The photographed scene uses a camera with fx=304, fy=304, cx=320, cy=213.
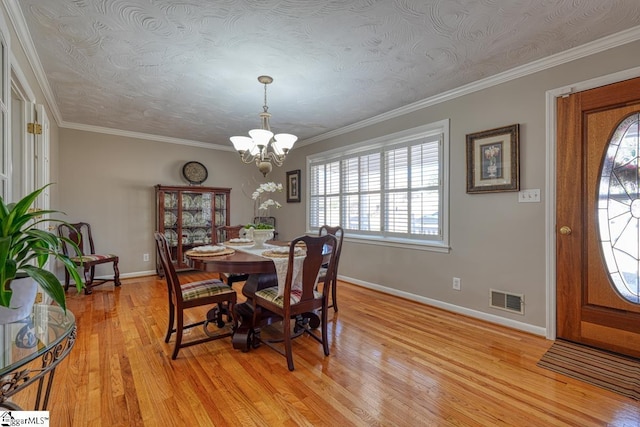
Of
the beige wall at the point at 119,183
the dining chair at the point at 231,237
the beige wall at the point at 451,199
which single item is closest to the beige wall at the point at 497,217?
the beige wall at the point at 451,199

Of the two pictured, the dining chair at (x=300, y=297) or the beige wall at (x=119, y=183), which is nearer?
the dining chair at (x=300, y=297)

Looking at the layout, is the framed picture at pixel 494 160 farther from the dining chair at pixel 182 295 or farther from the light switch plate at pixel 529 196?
the dining chair at pixel 182 295

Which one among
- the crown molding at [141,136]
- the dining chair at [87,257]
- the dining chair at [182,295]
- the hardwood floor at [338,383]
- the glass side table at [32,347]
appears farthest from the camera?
the crown molding at [141,136]

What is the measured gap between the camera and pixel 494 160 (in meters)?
2.85

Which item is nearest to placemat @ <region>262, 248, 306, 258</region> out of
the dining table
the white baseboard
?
the dining table

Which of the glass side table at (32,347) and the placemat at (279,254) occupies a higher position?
the placemat at (279,254)

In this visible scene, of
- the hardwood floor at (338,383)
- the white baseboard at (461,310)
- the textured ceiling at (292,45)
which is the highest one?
the textured ceiling at (292,45)

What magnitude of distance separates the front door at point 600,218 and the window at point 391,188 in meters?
1.04

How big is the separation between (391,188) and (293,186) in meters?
2.12

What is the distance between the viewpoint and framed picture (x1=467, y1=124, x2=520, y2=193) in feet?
8.85

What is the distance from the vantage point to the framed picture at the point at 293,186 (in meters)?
5.35

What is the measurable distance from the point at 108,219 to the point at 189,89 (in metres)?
2.77

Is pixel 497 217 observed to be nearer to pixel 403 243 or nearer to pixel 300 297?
pixel 403 243

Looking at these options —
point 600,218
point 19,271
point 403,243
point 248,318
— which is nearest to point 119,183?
point 248,318
